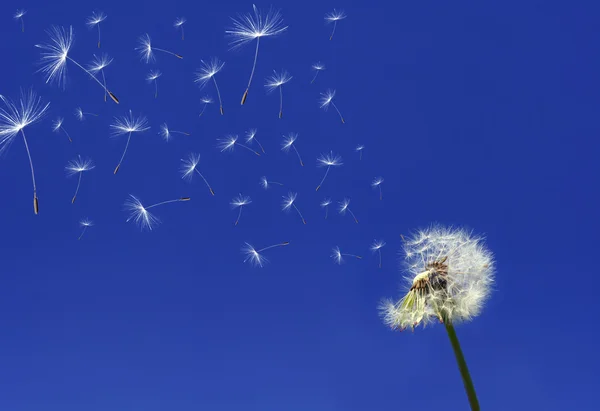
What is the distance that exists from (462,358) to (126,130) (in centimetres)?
992

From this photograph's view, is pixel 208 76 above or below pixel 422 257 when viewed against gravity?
above

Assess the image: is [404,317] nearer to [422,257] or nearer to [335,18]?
[422,257]

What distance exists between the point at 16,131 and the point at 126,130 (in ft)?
14.3

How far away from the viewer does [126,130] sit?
13.4m

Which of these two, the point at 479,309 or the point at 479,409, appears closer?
the point at 479,409

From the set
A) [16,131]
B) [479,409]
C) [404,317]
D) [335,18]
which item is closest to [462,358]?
[479,409]

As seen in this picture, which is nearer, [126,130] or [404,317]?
[126,130]

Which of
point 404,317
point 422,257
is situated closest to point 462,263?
point 422,257

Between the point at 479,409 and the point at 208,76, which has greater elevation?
the point at 208,76

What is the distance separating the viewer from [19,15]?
13.3 meters

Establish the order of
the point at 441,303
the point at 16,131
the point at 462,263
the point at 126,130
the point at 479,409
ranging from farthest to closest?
the point at 462,263
the point at 441,303
the point at 126,130
the point at 479,409
the point at 16,131

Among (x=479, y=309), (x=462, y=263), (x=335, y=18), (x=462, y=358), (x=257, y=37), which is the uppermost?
(x=335, y=18)

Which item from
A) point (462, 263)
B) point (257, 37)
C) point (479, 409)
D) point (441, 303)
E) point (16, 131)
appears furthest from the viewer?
point (462, 263)

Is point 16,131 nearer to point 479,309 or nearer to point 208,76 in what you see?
point 208,76
